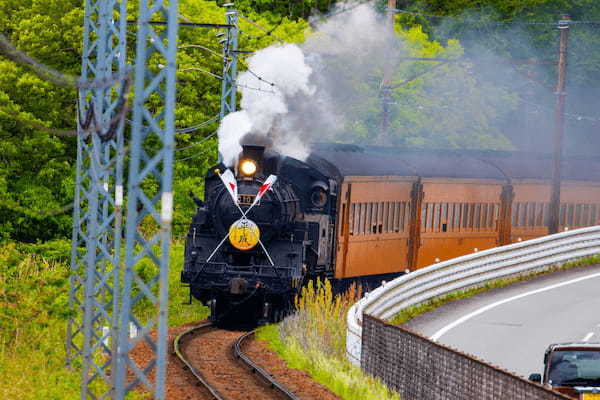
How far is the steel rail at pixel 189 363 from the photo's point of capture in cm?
1793

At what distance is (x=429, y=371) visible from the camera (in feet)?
55.8

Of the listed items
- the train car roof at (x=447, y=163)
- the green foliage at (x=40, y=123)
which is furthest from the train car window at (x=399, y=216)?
the green foliage at (x=40, y=123)

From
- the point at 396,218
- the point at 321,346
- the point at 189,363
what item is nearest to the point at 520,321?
the point at 396,218

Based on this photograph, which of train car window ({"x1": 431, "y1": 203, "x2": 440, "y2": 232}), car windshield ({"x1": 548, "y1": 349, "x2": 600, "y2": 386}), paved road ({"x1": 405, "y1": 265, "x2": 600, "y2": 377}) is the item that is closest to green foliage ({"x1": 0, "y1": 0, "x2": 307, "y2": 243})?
train car window ({"x1": 431, "y1": 203, "x2": 440, "y2": 232})

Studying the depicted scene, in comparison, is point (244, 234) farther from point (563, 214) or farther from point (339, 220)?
point (563, 214)

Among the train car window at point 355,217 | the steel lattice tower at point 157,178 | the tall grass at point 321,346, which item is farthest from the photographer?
the train car window at point 355,217

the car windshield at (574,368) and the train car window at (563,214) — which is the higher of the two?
the train car window at (563,214)

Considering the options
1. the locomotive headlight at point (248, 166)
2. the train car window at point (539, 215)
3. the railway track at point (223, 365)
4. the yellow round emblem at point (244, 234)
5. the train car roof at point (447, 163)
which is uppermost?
the train car roof at point (447, 163)

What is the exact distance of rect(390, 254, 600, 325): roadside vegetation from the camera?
86.2 ft

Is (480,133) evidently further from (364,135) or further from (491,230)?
(491,230)

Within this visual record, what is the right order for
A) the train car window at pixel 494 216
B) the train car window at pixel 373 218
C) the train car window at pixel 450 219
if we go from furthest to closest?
1. the train car window at pixel 494 216
2. the train car window at pixel 450 219
3. the train car window at pixel 373 218

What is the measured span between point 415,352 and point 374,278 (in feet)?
38.7

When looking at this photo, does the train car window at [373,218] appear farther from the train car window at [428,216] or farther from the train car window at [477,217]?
the train car window at [477,217]

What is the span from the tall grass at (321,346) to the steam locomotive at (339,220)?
669 mm
